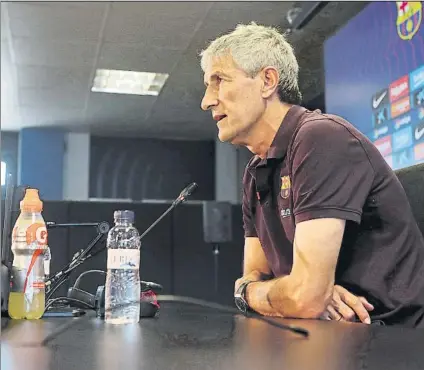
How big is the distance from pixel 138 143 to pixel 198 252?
3.02 meters

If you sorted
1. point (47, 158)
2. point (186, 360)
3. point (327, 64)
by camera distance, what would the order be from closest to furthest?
point (186, 360) → point (327, 64) → point (47, 158)

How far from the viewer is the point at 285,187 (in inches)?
40.3

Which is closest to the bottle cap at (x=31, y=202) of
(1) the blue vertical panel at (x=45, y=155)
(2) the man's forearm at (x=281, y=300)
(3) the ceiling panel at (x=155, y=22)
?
(2) the man's forearm at (x=281, y=300)

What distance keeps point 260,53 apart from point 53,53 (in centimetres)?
287

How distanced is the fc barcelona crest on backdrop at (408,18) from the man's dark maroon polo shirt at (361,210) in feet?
4.65

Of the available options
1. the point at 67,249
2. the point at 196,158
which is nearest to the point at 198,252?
the point at 67,249

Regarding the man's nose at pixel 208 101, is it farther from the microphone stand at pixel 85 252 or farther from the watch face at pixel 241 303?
the watch face at pixel 241 303

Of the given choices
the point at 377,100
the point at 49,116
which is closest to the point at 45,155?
the point at 49,116

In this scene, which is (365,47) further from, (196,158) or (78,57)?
(196,158)

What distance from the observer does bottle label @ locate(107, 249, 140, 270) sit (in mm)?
740

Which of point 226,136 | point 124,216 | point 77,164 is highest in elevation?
point 77,164

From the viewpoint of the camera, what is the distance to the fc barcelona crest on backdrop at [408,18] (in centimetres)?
219

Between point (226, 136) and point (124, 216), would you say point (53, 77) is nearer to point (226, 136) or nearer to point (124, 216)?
point (226, 136)

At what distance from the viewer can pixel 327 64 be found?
116 inches
